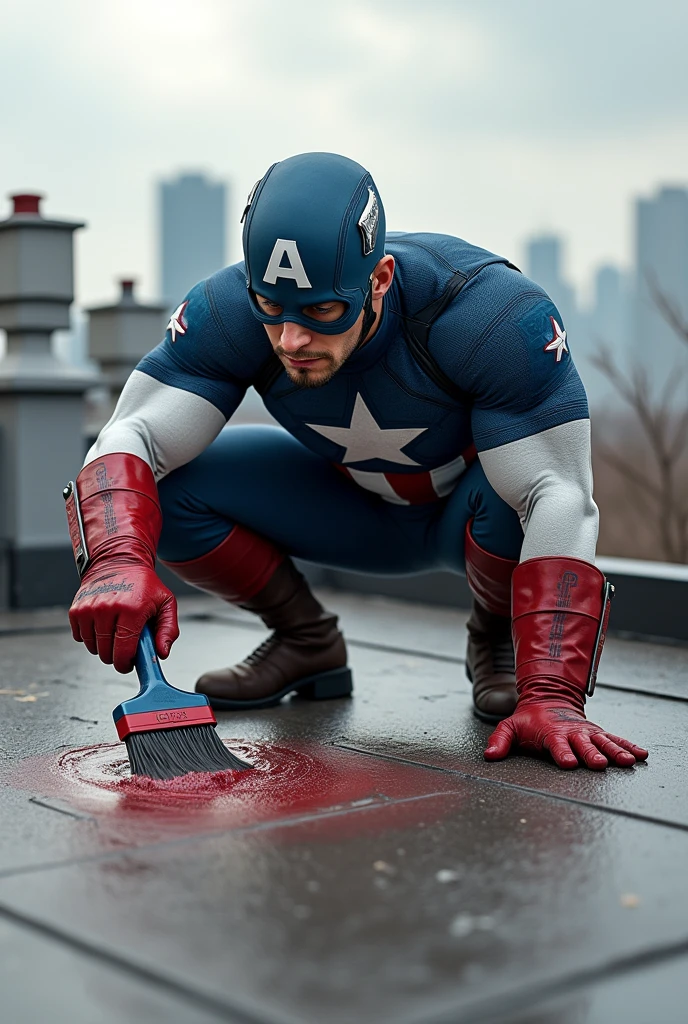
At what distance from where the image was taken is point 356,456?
3.02 metres

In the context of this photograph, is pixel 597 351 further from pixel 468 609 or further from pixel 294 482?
pixel 294 482

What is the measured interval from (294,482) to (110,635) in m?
0.84

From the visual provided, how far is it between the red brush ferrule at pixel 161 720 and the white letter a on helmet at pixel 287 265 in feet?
2.65

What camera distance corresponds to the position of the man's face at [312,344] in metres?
2.52

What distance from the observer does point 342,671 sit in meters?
3.38

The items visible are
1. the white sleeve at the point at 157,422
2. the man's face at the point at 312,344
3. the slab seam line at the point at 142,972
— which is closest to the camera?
the slab seam line at the point at 142,972

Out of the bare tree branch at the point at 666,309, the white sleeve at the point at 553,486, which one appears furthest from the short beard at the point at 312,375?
the bare tree branch at the point at 666,309

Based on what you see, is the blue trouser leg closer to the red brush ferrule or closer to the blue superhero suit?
the blue superhero suit

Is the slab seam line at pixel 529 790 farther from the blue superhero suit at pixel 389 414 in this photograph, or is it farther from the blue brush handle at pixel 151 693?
the blue superhero suit at pixel 389 414

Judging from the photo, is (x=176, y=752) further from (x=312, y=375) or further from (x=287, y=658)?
(x=287, y=658)

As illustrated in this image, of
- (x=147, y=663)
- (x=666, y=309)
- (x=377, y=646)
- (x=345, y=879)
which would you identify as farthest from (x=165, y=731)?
(x=666, y=309)

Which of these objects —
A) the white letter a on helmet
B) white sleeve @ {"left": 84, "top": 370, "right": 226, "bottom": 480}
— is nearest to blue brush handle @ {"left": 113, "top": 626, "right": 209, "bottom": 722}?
white sleeve @ {"left": 84, "top": 370, "right": 226, "bottom": 480}

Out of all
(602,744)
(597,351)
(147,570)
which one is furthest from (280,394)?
(597,351)

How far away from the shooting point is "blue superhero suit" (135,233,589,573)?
2709 mm
